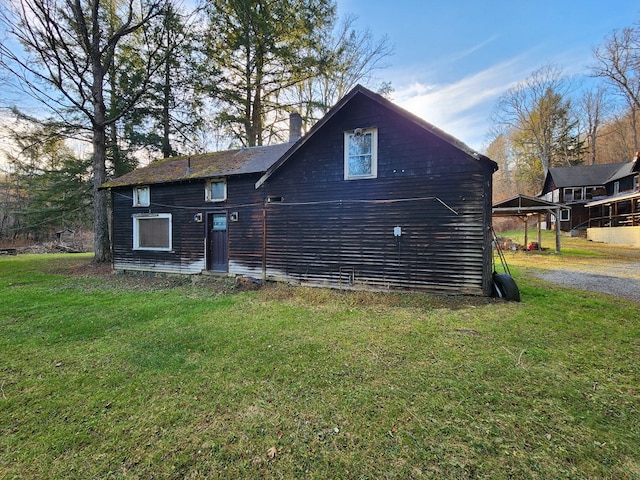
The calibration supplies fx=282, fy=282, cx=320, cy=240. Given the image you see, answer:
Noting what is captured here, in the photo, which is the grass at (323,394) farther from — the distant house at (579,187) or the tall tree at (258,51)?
the distant house at (579,187)

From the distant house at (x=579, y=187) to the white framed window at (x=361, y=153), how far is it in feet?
102

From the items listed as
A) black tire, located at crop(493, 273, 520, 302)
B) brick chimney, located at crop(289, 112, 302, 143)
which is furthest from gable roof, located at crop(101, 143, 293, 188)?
black tire, located at crop(493, 273, 520, 302)

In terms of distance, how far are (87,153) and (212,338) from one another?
801 inches

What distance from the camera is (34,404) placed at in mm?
3121

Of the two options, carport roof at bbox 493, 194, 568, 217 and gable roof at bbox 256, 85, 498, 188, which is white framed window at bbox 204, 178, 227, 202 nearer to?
gable roof at bbox 256, 85, 498, 188

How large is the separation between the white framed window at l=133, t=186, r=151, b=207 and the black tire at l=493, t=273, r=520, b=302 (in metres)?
13.4

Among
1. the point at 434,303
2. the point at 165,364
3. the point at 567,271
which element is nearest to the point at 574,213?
the point at 567,271

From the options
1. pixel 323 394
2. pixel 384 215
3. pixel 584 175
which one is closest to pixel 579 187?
pixel 584 175

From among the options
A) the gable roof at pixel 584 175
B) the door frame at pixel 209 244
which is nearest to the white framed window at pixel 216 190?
the door frame at pixel 209 244

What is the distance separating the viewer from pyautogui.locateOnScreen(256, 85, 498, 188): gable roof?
7.22 meters

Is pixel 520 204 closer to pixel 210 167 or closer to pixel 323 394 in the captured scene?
pixel 210 167

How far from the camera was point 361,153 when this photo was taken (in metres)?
8.66

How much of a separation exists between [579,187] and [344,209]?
33830mm

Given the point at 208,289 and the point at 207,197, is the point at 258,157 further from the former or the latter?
the point at 208,289
